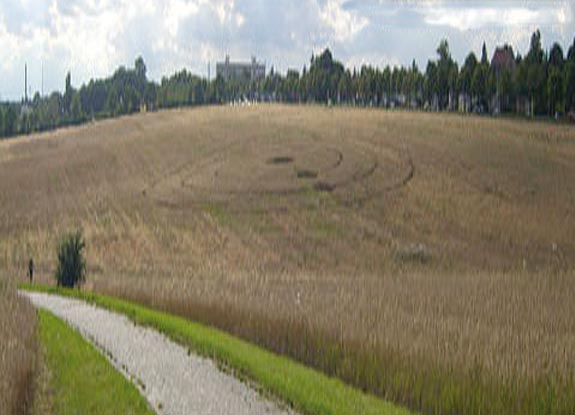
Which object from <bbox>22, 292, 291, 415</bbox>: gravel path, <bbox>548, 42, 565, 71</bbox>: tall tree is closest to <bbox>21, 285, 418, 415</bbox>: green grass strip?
<bbox>22, 292, 291, 415</bbox>: gravel path

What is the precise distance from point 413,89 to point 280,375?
12375 cm

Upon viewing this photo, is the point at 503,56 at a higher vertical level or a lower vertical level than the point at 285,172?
higher

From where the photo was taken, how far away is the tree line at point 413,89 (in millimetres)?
109056

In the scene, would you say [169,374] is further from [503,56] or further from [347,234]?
[503,56]

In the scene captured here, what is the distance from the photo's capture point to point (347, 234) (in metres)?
54.8

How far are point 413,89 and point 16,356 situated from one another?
12320cm

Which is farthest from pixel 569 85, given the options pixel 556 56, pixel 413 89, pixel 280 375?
pixel 280 375

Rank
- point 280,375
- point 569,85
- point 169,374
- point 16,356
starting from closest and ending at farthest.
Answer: point 280,375
point 169,374
point 16,356
point 569,85

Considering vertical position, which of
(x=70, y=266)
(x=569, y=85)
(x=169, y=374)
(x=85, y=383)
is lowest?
(x=70, y=266)

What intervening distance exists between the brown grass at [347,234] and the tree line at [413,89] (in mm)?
14022

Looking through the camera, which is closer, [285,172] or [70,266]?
[70,266]

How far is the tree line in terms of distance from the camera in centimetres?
10906

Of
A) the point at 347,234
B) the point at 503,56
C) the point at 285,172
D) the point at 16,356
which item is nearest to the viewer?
the point at 16,356

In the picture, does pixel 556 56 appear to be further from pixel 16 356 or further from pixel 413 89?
pixel 16 356
